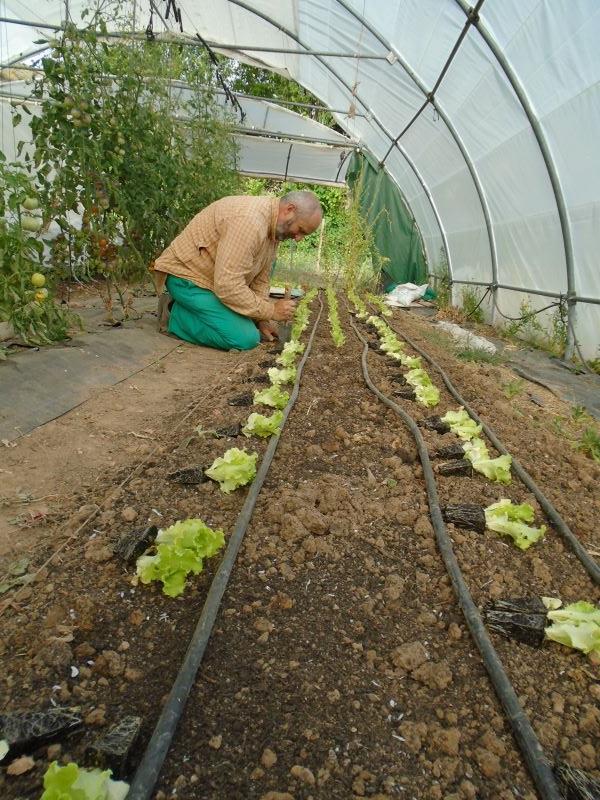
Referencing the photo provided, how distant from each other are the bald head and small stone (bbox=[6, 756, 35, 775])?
161 inches

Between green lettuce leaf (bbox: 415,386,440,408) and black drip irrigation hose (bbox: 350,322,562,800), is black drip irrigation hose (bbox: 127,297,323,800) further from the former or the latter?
green lettuce leaf (bbox: 415,386,440,408)

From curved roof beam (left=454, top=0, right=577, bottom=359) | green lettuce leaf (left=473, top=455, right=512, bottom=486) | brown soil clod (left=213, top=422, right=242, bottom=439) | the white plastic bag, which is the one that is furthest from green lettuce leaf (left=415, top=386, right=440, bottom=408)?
the white plastic bag

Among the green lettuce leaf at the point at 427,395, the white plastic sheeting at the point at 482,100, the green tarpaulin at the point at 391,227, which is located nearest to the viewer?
the green lettuce leaf at the point at 427,395

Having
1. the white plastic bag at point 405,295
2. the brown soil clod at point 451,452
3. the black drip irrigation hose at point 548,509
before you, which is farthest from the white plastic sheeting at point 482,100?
the brown soil clod at point 451,452

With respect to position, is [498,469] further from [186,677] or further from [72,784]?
[72,784]

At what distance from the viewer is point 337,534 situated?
7.73 ft

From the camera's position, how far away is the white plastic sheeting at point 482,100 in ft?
17.0

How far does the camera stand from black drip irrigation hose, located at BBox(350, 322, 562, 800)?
1.38m

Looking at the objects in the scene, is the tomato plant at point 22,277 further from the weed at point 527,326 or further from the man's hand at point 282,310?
the weed at point 527,326

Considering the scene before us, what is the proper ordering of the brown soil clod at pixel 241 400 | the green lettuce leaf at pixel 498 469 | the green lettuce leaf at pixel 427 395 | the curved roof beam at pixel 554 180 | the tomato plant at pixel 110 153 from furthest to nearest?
the curved roof beam at pixel 554 180, the tomato plant at pixel 110 153, the green lettuce leaf at pixel 427 395, the brown soil clod at pixel 241 400, the green lettuce leaf at pixel 498 469

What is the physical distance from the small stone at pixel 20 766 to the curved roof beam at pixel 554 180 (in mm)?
6250

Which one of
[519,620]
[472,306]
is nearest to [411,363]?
[519,620]

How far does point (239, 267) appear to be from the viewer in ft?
15.9

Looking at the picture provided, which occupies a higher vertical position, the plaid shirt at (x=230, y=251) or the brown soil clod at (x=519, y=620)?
the plaid shirt at (x=230, y=251)
